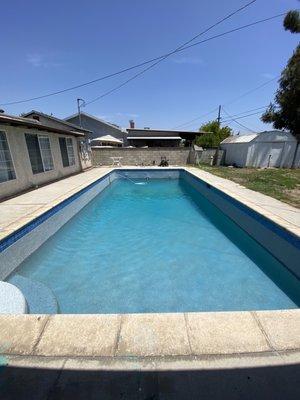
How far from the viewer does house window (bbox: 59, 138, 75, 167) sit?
11.8m

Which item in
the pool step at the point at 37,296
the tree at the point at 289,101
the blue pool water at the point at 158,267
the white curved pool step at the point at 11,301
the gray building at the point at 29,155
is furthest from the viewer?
the tree at the point at 289,101

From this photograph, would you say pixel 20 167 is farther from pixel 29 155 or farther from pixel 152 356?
pixel 152 356

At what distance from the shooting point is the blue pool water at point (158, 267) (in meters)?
3.65

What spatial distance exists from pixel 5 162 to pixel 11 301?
233 inches

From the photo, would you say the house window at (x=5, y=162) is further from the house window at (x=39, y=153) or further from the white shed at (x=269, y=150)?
the white shed at (x=269, y=150)

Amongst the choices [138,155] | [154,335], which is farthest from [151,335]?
[138,155]

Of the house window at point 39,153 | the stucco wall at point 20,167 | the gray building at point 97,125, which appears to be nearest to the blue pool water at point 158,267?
the stucco wall at point 20,167

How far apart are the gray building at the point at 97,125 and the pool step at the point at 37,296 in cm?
2356

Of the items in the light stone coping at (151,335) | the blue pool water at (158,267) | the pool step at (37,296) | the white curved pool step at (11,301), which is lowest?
the blue pool water at (158,267)

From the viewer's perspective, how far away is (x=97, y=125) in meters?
25.6

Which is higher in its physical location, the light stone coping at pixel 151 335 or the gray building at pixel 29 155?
the gray building at pixel 29 155

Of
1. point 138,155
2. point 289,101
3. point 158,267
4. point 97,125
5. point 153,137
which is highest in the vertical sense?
point 289,101

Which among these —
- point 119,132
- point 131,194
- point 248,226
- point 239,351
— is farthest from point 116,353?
point 119,132

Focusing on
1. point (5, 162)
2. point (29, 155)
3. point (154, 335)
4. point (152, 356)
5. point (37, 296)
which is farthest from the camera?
point (29, 155)
